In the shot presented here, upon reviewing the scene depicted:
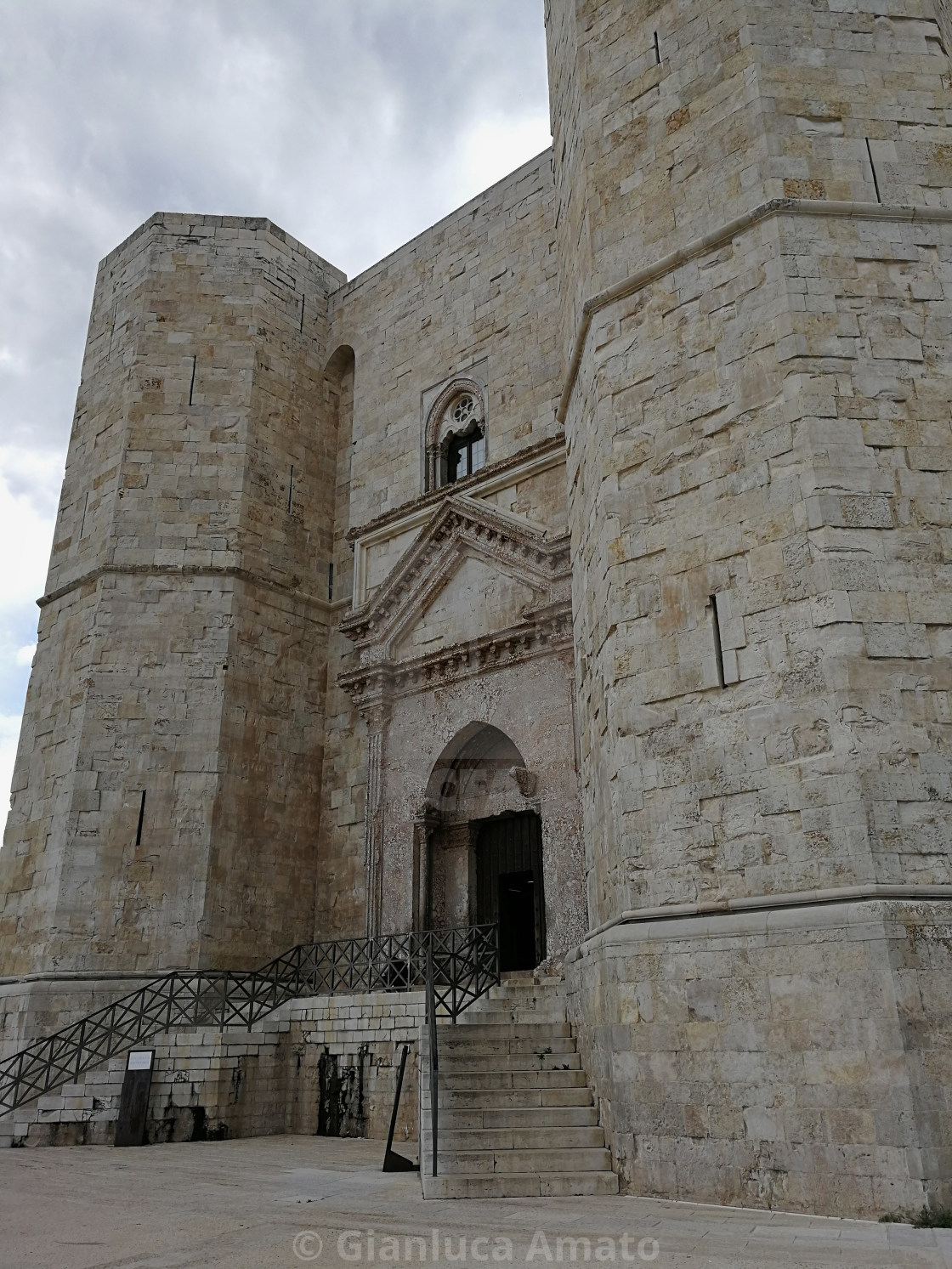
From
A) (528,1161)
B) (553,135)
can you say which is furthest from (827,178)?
(528,1161)

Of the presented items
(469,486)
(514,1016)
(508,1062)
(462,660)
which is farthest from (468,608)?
(508,1062)

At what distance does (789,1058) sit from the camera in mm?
5145

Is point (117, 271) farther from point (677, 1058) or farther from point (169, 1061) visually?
point (677, 1058)

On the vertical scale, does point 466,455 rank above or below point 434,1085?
above

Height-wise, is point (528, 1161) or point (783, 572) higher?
point (783, 572)

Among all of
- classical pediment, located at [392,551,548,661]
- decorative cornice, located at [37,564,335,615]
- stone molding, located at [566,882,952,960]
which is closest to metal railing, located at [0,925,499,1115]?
stone molding, located at [566,882,952,960]

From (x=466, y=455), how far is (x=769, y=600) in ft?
24.8

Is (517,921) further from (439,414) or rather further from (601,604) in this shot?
(439,414)

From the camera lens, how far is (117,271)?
14.6 meters

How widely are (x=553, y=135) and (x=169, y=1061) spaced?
31.5 ft

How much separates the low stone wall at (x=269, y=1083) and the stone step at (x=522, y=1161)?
275 cm

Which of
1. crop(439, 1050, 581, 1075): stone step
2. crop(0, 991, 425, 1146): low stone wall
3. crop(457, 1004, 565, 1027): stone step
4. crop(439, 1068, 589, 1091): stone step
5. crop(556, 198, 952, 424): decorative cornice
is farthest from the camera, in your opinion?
crop(0, 991, 425, 1146): low stone wall

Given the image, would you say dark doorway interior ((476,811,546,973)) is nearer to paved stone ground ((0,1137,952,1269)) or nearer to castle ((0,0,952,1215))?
castle ((0,0,952,1215))

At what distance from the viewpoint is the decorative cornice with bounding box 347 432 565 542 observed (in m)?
11.3
